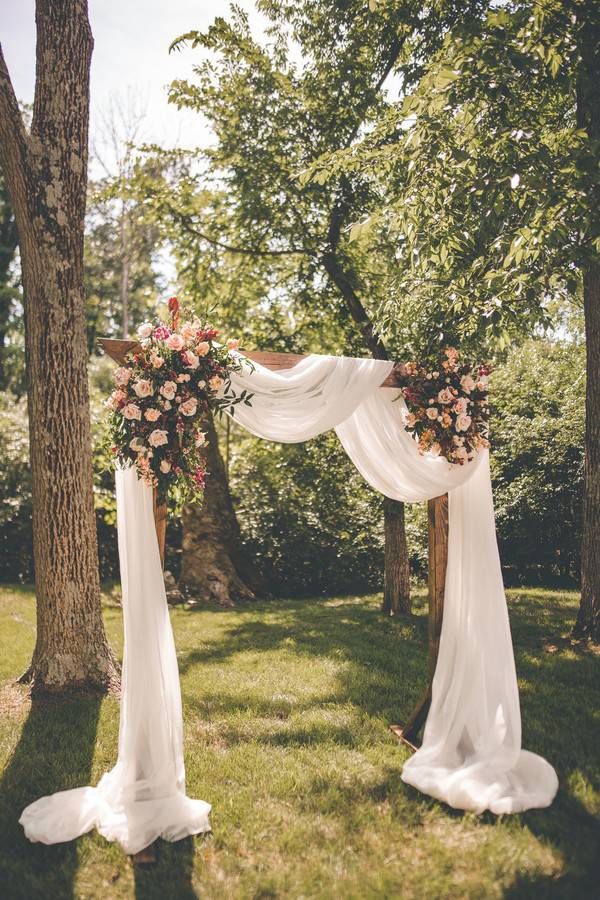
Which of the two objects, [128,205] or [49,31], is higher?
[128,205]

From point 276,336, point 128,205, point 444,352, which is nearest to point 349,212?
point 276,336

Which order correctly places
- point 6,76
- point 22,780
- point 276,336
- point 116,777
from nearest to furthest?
1. point 116,777
2. point 22,780
3. point 6,76
4. point 276,336

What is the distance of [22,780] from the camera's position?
390cm

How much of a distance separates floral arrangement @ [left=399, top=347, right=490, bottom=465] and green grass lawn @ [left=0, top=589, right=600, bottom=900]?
87.7 inches

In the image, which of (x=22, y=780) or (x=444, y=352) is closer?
(x=22, y=780)

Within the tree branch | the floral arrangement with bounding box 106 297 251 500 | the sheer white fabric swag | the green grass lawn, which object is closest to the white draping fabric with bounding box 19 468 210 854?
the sheer white fabric swag

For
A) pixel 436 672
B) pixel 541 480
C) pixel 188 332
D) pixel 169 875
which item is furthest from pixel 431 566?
pixel 541 480

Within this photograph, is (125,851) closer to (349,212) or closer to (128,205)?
(349,212)

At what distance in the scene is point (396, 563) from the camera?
810cm

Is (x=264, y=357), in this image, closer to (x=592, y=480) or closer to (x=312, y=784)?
(x=312, y=784)

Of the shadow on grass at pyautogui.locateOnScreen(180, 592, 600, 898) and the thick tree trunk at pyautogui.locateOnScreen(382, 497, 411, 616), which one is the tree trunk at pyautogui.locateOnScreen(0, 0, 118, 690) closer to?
the shadow on grass at pyautogui.locateOnScreen(180, 592, 600, 898)

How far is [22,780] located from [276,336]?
6.78 m

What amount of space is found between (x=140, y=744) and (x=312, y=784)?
1152 mm

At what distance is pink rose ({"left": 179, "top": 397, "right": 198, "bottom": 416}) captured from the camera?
147 inches
